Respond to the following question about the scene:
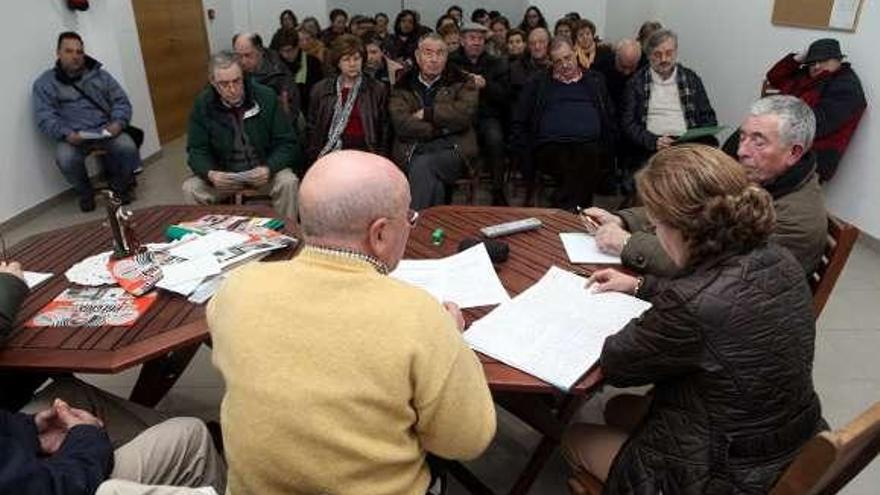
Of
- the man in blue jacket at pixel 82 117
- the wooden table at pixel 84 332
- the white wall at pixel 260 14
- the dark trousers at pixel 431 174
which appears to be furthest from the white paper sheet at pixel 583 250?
the white wall at pixel 260 14

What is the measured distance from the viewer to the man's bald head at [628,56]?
4086 millimetres

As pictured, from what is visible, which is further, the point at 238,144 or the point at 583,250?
the point at 238,144

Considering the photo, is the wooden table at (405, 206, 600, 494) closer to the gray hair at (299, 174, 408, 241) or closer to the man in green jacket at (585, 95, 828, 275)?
the man in green jacket at (585, 95, 828, 275)

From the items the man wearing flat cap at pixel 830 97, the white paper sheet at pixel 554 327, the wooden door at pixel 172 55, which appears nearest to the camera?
the white paper sheet at pixel 554 327

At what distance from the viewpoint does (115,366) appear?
4.13 ft

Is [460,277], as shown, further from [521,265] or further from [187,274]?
[187,274]

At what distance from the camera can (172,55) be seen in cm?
604

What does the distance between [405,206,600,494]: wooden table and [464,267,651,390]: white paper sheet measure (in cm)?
→ 3

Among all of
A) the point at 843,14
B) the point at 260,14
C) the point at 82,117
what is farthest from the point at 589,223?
the point at 260,14

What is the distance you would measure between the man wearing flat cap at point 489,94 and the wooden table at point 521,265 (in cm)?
195

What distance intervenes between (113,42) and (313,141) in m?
2.50

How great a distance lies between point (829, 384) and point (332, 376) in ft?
7.37

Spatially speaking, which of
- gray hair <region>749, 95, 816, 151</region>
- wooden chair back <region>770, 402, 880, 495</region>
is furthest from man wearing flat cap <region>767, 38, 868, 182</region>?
wooden chair back <region>770, 402, 880, 495</region>

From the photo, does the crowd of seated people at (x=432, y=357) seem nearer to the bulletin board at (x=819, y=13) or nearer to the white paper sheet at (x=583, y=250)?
the white paper sheet at (x=583, y=250)
